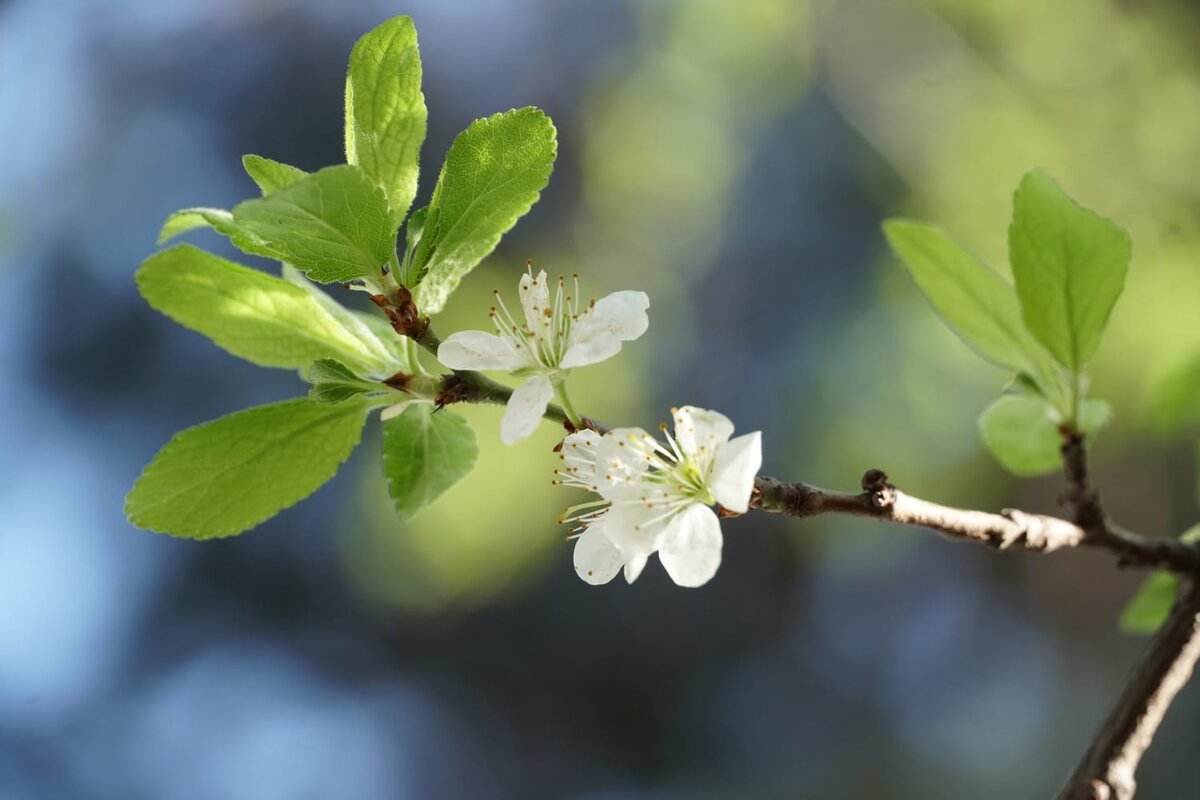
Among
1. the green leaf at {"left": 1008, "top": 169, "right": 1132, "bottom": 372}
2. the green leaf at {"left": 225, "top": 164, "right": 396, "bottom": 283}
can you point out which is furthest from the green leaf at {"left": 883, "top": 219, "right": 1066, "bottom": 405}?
the green leaf at {"left": 225, "top": 164, "right": 396, "bottom": 283}

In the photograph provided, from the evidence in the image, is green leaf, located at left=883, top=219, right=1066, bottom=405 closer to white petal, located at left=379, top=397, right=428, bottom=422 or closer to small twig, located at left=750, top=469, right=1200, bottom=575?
small twig, located at left=750, top=469, right=1200, bottom=575

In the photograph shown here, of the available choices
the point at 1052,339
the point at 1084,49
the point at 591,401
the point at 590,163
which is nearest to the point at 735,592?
the point at 591,401

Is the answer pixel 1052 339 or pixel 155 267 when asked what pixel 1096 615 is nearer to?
pixel 1052 339

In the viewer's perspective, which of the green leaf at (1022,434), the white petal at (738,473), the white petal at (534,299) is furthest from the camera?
the green leaf at (1022,434)

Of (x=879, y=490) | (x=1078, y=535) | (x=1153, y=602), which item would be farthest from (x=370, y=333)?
(x=1153, y=602)

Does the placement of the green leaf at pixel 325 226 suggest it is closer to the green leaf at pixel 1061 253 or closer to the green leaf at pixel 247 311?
the green leaf at pixel 247 311

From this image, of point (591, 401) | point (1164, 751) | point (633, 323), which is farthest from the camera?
point (1164, 751)

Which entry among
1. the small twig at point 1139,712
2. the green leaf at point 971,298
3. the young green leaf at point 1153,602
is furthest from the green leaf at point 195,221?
the young green leaf at point 1153,602

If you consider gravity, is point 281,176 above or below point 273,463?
above
